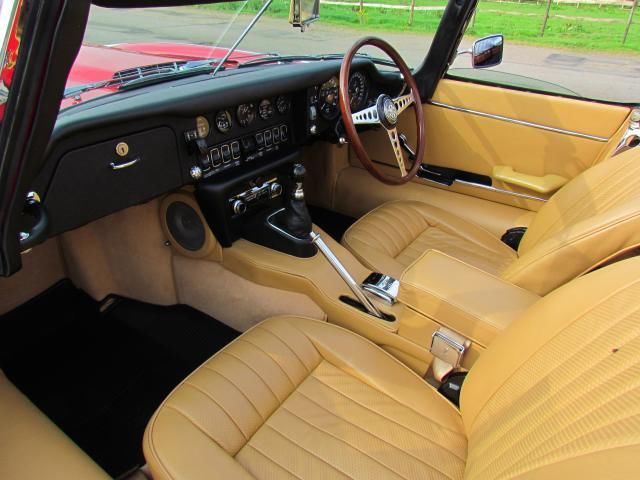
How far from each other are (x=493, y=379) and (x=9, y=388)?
3.87 feet

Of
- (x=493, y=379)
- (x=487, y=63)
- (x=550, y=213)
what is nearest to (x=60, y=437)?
(x=493, y=379)

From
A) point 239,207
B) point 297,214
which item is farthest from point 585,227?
point 239,207

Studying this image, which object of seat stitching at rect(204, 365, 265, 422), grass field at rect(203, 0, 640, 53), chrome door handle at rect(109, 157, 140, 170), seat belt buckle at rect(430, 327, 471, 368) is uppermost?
grass field at rect(203, 0, 640, 53)

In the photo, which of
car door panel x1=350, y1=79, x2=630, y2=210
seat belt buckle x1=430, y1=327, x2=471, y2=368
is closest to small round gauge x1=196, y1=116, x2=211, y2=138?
seat belt buckle x1=430, y1=327, x2=471, y2=368

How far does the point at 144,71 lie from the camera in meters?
1.72

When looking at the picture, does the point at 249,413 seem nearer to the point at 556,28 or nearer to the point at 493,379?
the point at 493,379

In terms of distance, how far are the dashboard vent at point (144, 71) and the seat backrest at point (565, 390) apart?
145cm

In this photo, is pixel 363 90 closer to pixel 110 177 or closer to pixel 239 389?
pixel 110 177

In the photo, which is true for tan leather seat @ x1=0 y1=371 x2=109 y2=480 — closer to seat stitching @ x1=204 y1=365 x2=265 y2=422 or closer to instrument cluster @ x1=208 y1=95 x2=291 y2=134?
seat stitching @ x1=204 y1=365 x2=265 y2=422

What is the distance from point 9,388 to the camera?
1199 millimetres

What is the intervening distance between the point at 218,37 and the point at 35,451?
1574 millimetres

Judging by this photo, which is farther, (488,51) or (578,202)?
(488,51)

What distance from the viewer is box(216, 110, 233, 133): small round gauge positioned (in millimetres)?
1712

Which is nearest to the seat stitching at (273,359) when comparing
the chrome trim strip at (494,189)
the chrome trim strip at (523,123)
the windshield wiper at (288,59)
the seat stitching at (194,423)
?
the seat stitching at (194,423)
